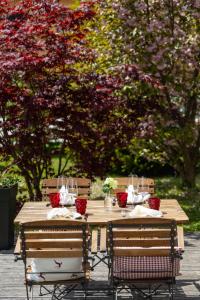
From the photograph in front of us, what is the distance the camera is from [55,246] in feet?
21.0

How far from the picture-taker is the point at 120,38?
539 inches

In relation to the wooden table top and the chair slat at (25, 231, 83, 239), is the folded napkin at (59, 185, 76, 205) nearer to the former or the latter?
the wooden table top

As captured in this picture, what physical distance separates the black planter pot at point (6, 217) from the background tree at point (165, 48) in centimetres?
418

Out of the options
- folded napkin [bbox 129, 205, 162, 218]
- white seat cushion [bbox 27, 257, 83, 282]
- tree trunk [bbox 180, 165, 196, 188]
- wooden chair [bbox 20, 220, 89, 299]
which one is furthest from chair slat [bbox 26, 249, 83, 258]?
tree trunk [bbox 180, 165, 196, 188]

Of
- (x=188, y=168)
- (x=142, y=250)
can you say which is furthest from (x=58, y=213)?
(x=188, y=168)

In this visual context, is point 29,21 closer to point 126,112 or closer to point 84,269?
point 126,112

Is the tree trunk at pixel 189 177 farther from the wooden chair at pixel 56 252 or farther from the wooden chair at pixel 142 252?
the wooden chair at pixel 56 252

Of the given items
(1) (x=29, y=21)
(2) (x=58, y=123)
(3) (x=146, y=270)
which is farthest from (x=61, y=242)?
(1) (x=29, y=21)

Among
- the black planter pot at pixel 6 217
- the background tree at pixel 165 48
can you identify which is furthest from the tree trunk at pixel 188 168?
the black planter pot at pixel 6 217

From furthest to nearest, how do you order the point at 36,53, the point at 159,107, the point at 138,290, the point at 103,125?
the point at 159,107, the point at 103,125, the point at 36,53, the point at 138,290

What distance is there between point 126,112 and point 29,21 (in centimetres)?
209

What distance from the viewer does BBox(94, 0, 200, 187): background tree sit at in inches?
534

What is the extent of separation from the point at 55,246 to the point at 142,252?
712 millimetres

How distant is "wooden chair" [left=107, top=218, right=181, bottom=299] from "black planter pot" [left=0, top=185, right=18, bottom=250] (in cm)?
293
